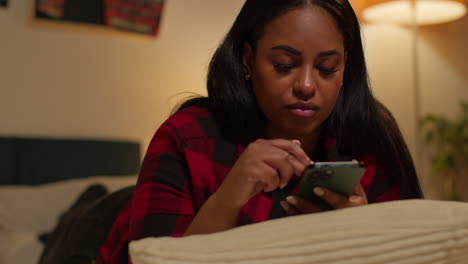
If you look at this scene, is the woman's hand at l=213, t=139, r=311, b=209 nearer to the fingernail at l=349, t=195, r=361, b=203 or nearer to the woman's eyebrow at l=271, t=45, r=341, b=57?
the fingernail at l=349, t=195, r=361, b=203

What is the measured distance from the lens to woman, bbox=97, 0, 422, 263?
743mm

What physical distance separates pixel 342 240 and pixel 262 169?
0.76ft

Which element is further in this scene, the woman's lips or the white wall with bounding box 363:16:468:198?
the white wall with bounding box 363:16:468:198

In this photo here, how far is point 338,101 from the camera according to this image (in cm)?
116

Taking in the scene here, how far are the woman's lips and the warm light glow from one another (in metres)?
2.23

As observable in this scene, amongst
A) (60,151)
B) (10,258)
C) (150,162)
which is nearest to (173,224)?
(150,162)

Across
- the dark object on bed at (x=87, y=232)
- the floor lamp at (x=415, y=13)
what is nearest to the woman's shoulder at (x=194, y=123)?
the dark object on bed at (x=87, y=232)

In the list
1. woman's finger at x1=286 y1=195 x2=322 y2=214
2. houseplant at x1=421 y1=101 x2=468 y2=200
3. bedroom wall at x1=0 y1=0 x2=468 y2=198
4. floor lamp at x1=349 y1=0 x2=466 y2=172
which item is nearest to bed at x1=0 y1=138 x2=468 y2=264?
woman's finger at x1=286 y1=195 x2=322 y2=214

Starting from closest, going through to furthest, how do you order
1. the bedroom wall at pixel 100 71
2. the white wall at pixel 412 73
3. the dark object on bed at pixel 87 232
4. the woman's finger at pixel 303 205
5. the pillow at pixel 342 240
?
the pillow at pixel 342 240 → the woman's finger at pixel 303 205 → the dark object on bed at pixel 87 232 → the bedroom wall at pixel 100 71 → the white wall at pixel 412 73

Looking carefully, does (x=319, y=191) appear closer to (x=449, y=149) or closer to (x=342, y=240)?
(x=342, y=240)

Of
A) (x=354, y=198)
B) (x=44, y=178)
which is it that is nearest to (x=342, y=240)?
(x=354, y=198)

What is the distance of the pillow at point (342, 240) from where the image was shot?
46 centimetres

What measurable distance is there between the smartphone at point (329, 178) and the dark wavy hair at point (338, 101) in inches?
11.7

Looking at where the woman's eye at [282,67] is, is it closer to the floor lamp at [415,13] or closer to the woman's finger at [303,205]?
the woman's finger at [303,205]
